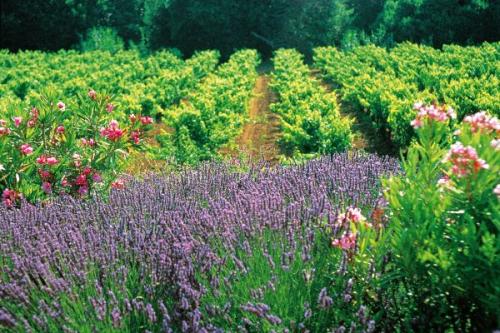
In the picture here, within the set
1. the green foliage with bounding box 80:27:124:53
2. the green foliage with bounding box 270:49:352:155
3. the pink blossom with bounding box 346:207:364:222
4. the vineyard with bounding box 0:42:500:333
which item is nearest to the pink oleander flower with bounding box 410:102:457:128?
the vineyard with bounding box 0:42:500:333

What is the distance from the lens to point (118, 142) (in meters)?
5.57

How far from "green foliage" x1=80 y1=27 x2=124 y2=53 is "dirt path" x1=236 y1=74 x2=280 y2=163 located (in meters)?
14.8

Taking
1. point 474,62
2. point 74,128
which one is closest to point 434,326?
point 74,128

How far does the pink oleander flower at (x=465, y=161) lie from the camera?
246 centimetres

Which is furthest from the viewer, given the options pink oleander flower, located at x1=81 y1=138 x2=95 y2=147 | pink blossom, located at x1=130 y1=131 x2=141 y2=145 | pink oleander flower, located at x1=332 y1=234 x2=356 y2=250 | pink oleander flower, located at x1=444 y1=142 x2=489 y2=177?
pink blossom, located at x1=130 y1=131 x2=141 y2=145

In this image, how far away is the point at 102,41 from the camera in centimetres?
2803

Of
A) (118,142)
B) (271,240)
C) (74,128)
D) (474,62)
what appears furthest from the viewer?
(474,62)

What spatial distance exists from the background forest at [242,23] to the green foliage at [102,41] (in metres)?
0.06

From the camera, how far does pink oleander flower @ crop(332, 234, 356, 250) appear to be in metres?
2.91

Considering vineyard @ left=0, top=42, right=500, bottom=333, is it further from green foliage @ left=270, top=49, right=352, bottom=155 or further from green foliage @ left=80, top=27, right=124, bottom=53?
green foliage @ left=80, top=27, right=124, bottom=53

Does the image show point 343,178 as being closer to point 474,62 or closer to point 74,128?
point 74,128

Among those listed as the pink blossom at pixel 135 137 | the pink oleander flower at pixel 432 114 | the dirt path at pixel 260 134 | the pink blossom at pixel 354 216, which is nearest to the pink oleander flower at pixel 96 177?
the pink blossom at pixel 135 137

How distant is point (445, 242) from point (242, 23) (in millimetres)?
24835

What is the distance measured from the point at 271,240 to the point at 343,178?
1087 mm
